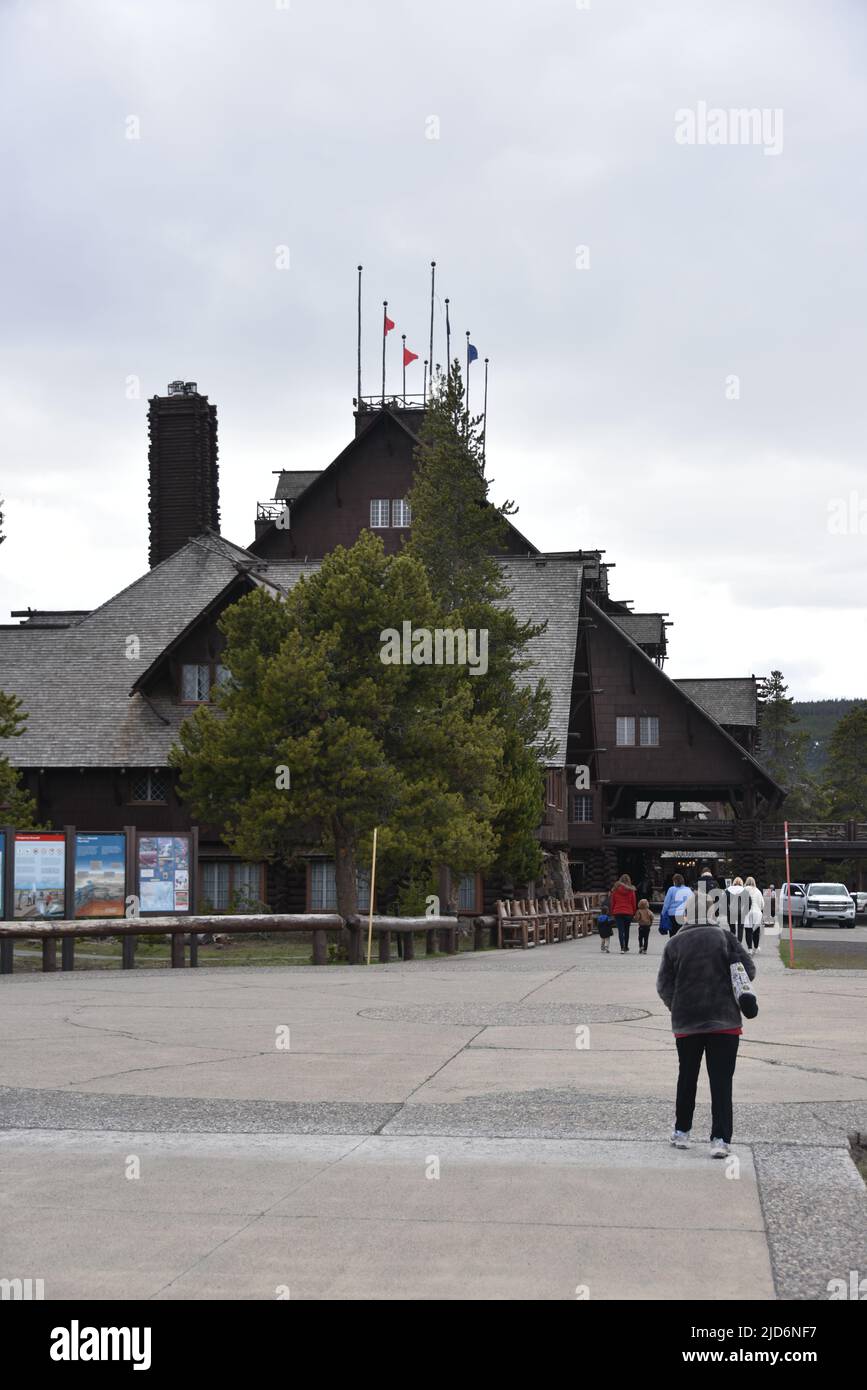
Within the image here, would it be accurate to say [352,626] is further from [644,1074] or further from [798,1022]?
[644,1074]

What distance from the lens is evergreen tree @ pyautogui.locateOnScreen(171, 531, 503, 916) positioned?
29312 mm

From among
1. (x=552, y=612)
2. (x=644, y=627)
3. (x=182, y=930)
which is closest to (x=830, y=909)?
(x=552, y=612)

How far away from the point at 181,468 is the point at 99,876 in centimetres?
3296

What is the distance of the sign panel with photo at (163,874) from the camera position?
85.8 feet

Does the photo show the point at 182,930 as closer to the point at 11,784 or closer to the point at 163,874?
the point at 163,874

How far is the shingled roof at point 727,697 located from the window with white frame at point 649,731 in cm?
694

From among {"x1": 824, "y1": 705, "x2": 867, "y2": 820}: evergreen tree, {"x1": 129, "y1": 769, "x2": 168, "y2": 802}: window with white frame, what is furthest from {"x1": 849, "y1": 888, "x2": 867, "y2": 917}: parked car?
{"x1": 824, "y1": 705, "x2": 867, "y2": 820}: evergreen tree

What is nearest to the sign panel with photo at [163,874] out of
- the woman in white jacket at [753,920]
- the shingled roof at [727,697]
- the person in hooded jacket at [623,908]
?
the person in hooded jacket at [623,908]

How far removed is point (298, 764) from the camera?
28.9 m

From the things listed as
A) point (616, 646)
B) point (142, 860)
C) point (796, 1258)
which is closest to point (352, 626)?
point (142, 860)

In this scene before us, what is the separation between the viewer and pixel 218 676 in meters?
45.7

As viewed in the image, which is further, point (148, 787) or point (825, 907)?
point (825, 907)

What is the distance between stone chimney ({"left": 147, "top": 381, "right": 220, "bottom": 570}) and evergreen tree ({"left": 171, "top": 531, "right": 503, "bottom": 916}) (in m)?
25.0
